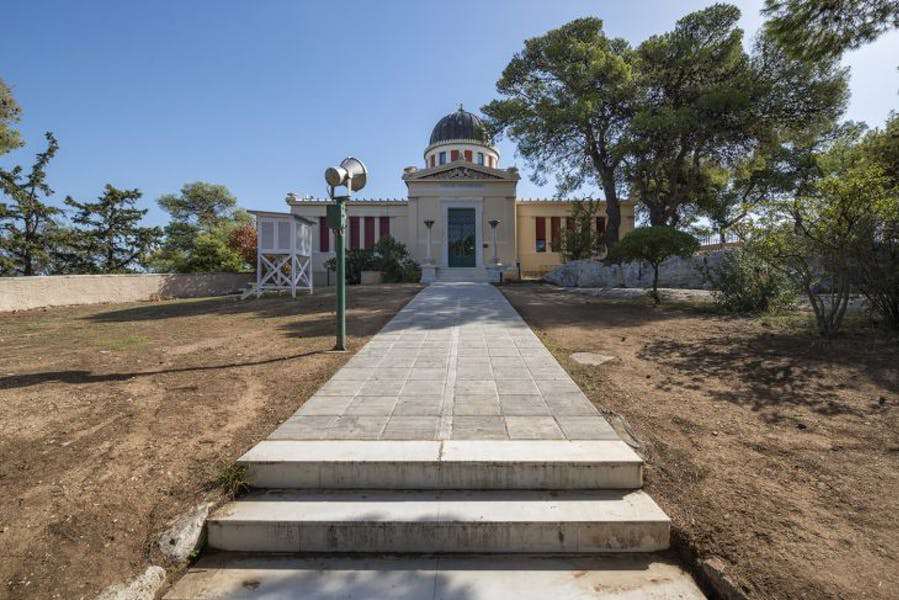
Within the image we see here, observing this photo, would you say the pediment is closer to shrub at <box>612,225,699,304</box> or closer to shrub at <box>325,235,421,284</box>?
shrub at <box>325,235,421,284</box>

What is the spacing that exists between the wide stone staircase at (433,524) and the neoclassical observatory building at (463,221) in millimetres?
15918

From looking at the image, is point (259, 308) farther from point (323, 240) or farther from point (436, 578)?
point (323, 240)

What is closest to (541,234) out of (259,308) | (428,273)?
(428,273)

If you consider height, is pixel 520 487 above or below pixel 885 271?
below

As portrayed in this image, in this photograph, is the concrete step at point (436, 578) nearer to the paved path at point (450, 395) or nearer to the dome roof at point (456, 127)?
the paved path at point (450, 395)

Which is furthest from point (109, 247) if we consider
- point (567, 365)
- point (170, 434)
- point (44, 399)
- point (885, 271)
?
point (885, 271)

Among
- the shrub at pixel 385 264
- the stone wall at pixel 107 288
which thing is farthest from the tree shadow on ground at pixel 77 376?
the shrub at pixel 385 264

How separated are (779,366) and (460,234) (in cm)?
1802

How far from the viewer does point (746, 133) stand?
1547 centimetres

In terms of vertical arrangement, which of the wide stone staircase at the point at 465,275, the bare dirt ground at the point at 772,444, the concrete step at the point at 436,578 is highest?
the wide stone staircase at the point at 465,275

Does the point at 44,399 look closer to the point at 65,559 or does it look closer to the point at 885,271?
the point at 65,559

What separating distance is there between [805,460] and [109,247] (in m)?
25.8

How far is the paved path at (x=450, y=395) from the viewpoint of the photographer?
10.8ft

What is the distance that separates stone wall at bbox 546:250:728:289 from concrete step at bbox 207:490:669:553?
13.0m
